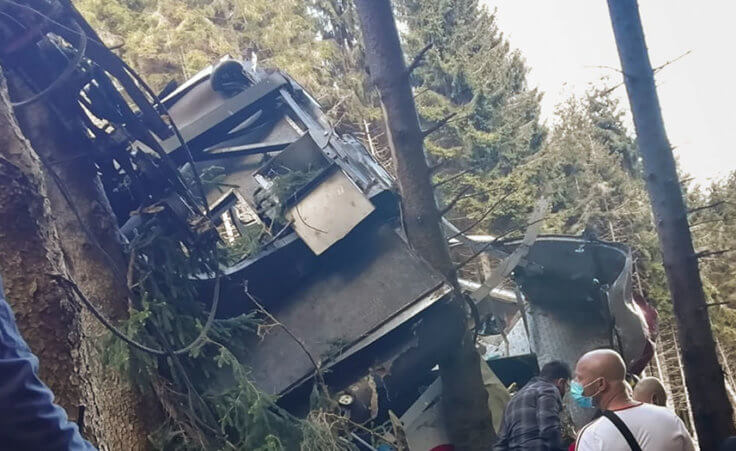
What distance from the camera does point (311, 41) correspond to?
15.9 metres

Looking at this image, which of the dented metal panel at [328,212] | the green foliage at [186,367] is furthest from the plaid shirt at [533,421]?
the dented metal panel at [328,212]

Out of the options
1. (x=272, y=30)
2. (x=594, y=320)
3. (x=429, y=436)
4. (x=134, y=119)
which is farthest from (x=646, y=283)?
(x=134, y=119)

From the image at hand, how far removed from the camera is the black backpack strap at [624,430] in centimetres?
265

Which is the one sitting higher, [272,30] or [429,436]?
[272,30]

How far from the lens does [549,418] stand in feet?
12.8

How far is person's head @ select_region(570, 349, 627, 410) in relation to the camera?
2.95m

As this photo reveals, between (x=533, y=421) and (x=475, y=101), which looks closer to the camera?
(x=533, y=421)

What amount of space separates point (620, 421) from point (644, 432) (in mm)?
105

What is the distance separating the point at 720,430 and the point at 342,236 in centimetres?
386

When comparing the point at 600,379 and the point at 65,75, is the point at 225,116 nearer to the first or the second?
the point at 65,75

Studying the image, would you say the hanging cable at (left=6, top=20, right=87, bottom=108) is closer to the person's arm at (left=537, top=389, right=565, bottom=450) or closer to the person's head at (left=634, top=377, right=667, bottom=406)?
the person's arm at (left=537, top=389, right=565, bottom=450)

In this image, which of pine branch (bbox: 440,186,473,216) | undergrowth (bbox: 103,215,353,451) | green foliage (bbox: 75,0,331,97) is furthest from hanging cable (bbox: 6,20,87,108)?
green foliage (bbox: 75,0,331,97)

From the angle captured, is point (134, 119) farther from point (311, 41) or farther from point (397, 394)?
point (311, 41)

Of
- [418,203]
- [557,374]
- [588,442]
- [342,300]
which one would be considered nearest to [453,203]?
[418,203]
